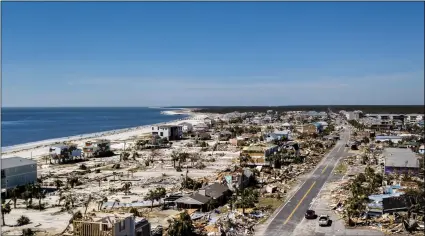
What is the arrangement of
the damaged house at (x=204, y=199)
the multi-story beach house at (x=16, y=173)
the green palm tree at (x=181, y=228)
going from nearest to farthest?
the green palm tree at (x=181, y=228) < the damaged house at (x=204, y=199) < the multi-story beach house at (x=16, y=173)

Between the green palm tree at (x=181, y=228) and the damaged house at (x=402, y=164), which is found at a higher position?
the damaged house at (x=402, y=164)

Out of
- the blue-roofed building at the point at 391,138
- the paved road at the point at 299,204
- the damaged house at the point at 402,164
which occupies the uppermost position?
the blue-roofed building at the point at 391,138

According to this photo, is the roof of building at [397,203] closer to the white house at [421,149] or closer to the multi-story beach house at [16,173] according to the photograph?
the multi-story beach house at [16,173]

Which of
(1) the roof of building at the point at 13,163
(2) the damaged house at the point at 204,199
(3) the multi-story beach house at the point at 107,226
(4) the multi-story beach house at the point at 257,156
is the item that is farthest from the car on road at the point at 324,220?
(1) the roof of building at the point at 13,163

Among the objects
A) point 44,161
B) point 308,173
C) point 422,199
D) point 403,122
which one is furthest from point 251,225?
point 403,122

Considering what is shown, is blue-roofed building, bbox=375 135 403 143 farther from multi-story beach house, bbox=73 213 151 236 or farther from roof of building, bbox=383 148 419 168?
multi-story beach house, bbox=73 213 151 236
